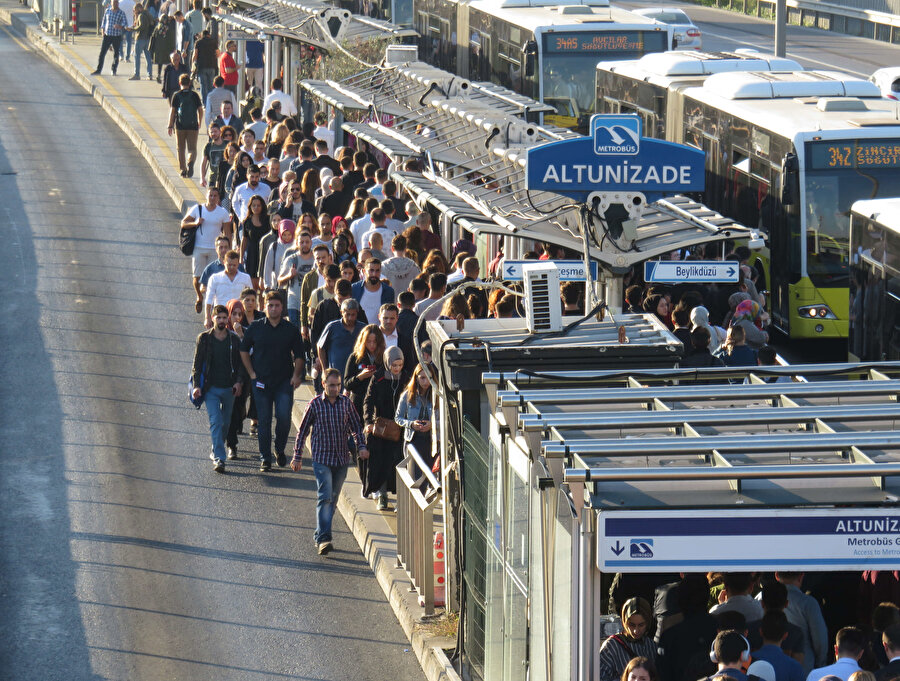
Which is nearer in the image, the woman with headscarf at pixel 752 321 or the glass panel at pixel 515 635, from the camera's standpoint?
the glass panel at pixel 515 635

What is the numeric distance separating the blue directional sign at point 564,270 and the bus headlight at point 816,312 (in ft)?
19.9

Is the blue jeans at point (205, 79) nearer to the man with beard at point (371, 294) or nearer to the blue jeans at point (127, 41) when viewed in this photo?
the blue jeans at point (127, 41)

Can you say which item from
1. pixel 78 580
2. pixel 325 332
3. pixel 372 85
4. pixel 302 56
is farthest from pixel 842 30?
pixel 78 580

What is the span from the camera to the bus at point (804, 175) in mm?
16953

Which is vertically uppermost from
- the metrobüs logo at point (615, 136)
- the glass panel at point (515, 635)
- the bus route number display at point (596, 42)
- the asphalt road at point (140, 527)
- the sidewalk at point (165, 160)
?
the metrobüs logo at point (615, 136)

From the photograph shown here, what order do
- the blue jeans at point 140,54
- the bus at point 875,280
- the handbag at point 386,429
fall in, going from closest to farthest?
1. the handbag at point 386,429
2. the bus at point 875,280
3. the blue jeans at point 140,54

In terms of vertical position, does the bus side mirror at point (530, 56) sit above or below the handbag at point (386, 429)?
above

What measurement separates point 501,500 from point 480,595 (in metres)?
1.47

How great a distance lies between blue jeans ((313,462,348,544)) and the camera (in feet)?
41.4

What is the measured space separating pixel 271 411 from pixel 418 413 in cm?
247

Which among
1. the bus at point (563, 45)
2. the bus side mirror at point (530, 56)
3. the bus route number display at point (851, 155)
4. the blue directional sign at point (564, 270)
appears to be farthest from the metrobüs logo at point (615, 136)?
→ the bus side mirror at point (530, 56)

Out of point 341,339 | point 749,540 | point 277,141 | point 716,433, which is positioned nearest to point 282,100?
point 277,141

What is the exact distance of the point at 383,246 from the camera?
17.1 metres

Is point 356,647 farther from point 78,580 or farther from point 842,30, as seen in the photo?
point 842,30
